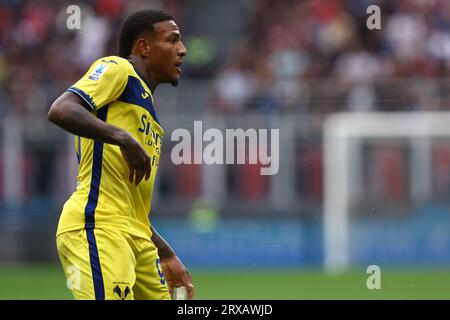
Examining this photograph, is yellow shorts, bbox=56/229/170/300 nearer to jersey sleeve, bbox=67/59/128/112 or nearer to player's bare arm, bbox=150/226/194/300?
player's bare arm, bbox=150/226/194/300

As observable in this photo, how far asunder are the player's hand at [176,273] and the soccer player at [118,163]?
0.38 m

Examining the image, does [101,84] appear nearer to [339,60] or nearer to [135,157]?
[135,157]

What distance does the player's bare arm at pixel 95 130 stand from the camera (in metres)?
5.30

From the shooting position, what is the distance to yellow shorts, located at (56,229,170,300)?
17.9ft

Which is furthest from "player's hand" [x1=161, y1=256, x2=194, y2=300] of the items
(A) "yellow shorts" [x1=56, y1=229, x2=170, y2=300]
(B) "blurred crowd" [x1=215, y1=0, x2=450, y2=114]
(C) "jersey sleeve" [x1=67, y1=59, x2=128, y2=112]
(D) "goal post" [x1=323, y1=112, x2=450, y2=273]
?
(B) "blurred crowd" [x1=215, y1=0, x2=450, y2=114]

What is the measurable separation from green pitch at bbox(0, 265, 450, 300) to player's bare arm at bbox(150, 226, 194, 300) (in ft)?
19.9

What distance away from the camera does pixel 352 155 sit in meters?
17.9

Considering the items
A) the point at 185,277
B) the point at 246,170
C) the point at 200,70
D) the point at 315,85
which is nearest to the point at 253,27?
the point at 200,70

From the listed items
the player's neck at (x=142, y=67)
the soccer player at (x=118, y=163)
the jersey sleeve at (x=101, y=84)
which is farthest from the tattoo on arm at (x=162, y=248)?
the jersey sleeve at (x=101, y=84)

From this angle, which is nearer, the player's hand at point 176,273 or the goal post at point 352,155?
the player's hand at point 176,273

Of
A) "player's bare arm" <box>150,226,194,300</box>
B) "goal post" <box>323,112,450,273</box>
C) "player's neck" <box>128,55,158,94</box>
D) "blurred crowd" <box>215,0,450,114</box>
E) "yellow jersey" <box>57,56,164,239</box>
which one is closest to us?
"yellow jersey" <box>57,56,164,239</box>

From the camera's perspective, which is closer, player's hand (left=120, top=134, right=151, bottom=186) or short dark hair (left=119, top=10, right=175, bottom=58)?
player's hand (left=120, top=134, right=151, bottom=186)

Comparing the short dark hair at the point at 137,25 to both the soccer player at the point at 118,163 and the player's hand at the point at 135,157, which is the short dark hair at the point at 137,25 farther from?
the player's hand at the point at 135,157

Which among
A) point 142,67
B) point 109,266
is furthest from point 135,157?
point 142,67
